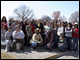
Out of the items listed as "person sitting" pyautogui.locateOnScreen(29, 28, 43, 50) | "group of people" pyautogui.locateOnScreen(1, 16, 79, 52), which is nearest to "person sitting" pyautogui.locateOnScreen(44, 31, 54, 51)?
"group of people" pyautogui.locateOnScreen(1, 16, 79, 52)

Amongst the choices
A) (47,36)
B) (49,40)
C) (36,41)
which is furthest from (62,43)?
(36,41)

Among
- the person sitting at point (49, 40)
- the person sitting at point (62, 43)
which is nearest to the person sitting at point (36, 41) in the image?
the person sitting at point (49, 40)

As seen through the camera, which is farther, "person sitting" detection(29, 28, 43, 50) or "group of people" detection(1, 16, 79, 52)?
"person sitting" detection(29, 28, 43, 50)

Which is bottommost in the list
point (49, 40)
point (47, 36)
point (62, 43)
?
point (62, 43)

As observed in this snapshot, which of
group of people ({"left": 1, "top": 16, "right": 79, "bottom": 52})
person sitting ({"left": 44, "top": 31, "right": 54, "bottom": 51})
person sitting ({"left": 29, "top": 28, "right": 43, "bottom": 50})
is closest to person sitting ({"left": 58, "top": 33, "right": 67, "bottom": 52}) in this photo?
group of people ({"left": 1, "top": 16, "right": 79, "bottom": 52})

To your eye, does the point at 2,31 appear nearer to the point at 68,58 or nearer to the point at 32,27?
the point at 32,27

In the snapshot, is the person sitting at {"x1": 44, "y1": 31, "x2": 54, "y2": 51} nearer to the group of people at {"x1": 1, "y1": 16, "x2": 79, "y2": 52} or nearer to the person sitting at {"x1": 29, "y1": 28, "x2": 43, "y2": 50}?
the group of people at {"x1": 1, "y1": 16, "x2": 79, "y2": 52}

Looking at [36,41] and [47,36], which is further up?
[47,36]

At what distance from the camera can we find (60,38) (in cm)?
570

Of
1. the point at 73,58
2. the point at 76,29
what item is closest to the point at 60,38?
the point at 76,29

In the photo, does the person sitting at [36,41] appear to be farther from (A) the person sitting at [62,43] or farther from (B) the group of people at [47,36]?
(A) the person sitting at [62,43]

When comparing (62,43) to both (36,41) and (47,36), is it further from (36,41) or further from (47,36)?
(36,41)

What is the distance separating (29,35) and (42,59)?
2.34 meters

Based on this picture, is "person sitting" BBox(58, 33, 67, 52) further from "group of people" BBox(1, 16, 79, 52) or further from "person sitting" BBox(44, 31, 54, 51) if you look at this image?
"person sitting" BBox(44, 31, 54, 51)
